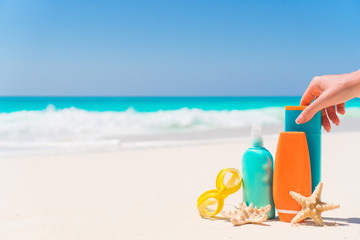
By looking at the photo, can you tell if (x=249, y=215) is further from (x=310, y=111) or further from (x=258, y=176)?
(x=310, y=111)

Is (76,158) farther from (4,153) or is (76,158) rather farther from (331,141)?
(331,141)

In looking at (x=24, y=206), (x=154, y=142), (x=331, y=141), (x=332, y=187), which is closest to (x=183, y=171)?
(x=332, y=187)

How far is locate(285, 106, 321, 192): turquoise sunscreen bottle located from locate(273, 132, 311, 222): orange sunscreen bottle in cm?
8

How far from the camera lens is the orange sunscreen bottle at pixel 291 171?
1971 mm

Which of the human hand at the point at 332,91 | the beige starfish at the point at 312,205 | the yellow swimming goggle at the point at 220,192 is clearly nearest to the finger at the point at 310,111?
the human hand at the point at 332,91

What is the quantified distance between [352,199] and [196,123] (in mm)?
10384

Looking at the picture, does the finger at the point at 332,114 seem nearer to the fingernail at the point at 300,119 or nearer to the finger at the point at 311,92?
the finger at the point at 311,92

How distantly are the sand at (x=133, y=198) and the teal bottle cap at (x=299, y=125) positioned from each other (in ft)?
1.63

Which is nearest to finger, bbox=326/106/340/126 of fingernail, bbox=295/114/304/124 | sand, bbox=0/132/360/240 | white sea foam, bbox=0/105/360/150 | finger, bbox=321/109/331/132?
finger, bbox=321/109/331/132

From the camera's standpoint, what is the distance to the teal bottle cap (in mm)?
2043

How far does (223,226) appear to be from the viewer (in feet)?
6.73

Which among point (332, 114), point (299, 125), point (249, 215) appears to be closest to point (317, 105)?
point (299, 125)

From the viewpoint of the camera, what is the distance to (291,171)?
1981 mm

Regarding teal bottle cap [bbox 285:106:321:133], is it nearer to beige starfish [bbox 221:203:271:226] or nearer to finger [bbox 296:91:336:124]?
finger [bbox 296:91:336:124]
